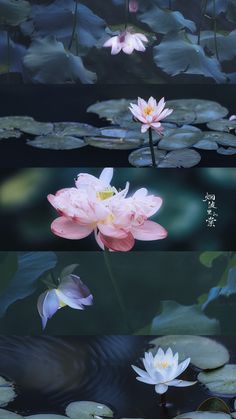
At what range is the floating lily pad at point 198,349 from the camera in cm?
119

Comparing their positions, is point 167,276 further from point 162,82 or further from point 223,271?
point 162,82

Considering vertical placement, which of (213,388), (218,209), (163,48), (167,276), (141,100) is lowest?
(213,388)

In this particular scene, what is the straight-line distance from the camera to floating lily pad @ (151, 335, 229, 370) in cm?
119

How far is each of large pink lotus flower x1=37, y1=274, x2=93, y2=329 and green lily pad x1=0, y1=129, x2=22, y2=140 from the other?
367 millimetres

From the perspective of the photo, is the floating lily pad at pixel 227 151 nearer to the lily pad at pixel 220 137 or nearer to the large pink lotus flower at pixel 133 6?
the lily pad at pixel 220 137

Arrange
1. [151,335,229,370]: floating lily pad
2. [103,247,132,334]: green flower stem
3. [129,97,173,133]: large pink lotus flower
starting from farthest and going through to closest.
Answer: [129,97,173,133]: large pink lotus flower < [103,247,132,334]: green flower stem < [151,335,229,370]: floating lily pad

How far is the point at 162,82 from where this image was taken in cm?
175

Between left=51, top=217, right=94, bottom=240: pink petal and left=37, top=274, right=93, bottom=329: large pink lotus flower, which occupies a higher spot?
left=51, top=217, right=94, bottom=240: pink petal

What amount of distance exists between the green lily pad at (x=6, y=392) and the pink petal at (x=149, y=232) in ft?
1.14

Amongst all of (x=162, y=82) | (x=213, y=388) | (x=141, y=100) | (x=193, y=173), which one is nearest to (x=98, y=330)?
(x=213, y=388)

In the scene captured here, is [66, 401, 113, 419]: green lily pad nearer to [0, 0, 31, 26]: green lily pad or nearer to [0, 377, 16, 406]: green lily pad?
[0, 377, 16, 406]: green lily pad

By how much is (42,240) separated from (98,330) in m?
0.20

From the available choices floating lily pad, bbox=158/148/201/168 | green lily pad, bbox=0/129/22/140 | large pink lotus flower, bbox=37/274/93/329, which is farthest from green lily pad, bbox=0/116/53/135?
large pink lotus flower, bbox=37/274/93/329

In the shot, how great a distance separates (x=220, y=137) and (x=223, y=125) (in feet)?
0.17
